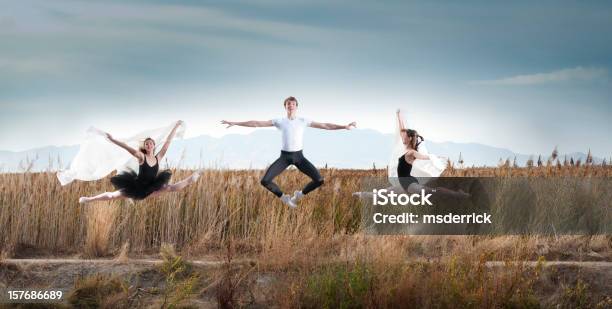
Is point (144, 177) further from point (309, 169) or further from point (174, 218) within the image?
point (174, 218)

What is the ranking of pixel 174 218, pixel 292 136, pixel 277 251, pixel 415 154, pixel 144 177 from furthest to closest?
1. pixel 174 218
2. pixel 277 251
3. pixel 415 154
4. pixel 144 177
5. pixel 292 136

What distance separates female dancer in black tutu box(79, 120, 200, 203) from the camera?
7312 mm

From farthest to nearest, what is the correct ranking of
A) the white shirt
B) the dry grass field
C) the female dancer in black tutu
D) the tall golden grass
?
the tall golden grass
the dry grass field
the female dancer in black tutu
the white shirt

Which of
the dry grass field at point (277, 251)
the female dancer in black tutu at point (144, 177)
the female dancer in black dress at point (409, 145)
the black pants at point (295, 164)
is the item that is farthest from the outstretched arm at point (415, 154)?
the female dancer in black tutu at point (144, 177)

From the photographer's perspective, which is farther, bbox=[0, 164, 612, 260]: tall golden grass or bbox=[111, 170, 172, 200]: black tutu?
bbox=[0, 164, 612, 260]: tall golden grass

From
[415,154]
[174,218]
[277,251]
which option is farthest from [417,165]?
[174,218]

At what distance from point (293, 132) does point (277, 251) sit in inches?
105

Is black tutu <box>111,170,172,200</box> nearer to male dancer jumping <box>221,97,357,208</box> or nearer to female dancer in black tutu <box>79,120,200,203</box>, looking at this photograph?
female dancer in black tutu <box>79,120,200,203</box>

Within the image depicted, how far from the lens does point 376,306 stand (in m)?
7.36

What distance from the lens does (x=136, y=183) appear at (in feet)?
25.7

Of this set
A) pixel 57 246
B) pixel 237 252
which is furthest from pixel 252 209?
pixel 57 246

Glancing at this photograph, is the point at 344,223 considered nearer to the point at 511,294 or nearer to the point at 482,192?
the point at 482,192

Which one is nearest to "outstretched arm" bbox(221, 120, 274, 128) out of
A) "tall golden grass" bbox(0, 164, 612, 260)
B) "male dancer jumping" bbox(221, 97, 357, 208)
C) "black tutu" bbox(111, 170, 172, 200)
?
"male dancer jumping" bbox(221, 97, 357, 208)

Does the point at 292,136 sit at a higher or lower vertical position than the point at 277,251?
higher
